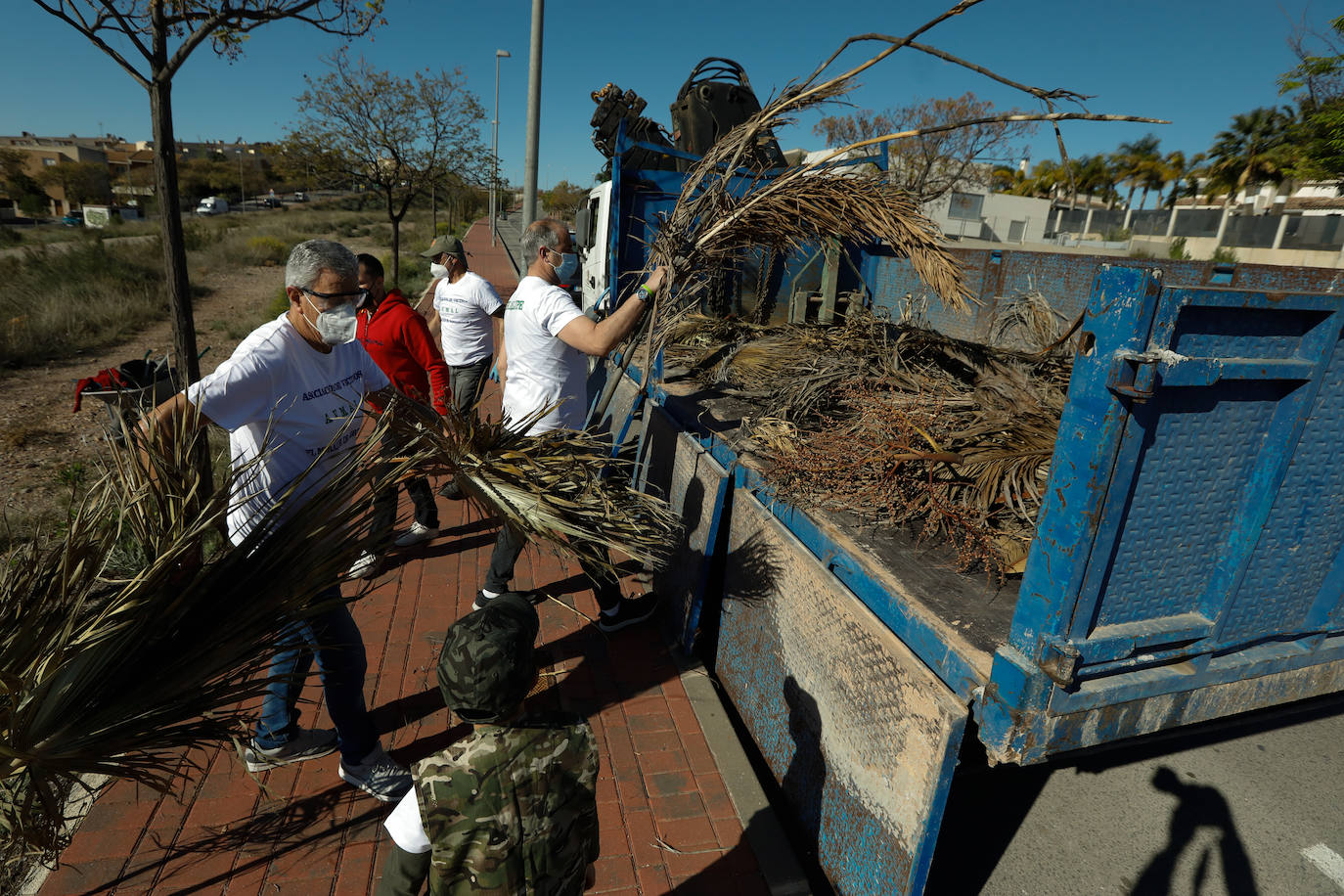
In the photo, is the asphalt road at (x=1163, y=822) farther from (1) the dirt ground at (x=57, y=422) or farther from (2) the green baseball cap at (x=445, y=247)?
(2) the green baseball cap at (x=445, y=247)

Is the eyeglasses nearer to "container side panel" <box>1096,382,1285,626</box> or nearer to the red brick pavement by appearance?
the red brick pavement

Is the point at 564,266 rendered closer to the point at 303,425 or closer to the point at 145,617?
the point at 303,425

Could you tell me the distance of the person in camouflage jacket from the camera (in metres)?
1.47

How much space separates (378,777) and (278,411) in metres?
1.45

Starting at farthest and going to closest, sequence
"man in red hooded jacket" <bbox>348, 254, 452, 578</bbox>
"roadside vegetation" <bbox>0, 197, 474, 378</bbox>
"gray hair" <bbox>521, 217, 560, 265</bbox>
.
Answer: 1. "roadside vegetation" <bbox>0, 197, 474, 378</bbox>
2. "man in red hooded jacket" <bbox>348, 254, 452, 578</bbox>
3. "gray hair" <bbox>521, 217, 560, 265</bbox>

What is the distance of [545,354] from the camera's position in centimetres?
349

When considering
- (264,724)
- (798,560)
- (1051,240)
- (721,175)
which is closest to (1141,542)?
(798,560)

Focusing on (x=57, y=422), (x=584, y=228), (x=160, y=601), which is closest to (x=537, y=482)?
(x=160, y=601)

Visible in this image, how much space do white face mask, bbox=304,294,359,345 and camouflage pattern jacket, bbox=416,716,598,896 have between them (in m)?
1.61

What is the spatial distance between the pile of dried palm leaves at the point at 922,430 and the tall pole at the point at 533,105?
7.28 m

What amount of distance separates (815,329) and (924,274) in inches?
68.6

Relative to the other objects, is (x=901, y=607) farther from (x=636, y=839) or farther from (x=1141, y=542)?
(x=636, y=839)

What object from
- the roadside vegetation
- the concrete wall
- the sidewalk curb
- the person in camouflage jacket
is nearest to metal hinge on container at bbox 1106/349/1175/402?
the person in camouflage jacket

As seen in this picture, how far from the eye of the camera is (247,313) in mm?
15836
